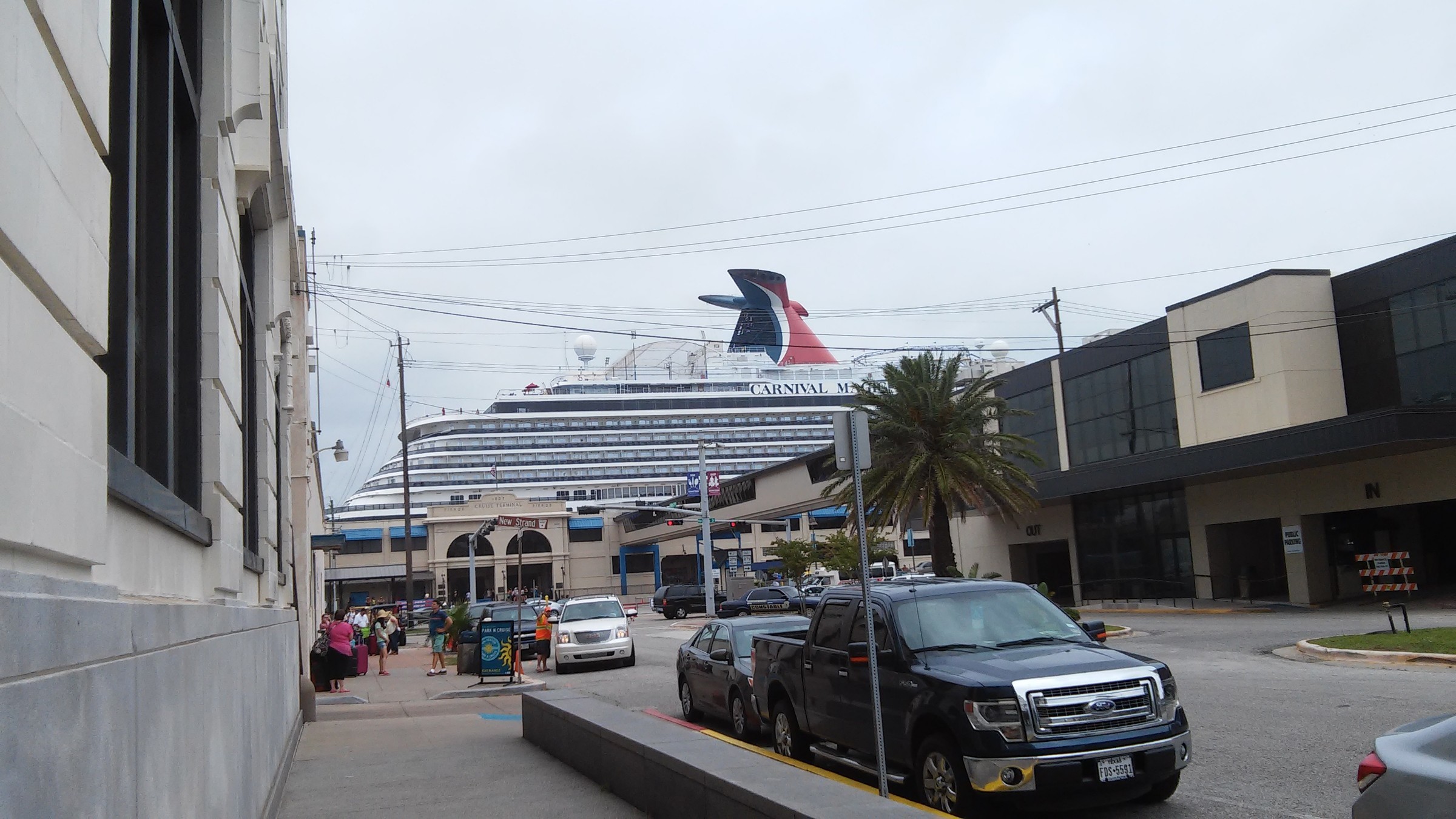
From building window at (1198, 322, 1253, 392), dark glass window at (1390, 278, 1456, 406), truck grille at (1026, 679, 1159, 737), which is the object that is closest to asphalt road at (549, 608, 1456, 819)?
truck grille at (1026, 679, 1159, 737)

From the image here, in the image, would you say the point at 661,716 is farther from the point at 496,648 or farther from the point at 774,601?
the point at 774,601

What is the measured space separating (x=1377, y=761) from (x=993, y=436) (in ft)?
90.6

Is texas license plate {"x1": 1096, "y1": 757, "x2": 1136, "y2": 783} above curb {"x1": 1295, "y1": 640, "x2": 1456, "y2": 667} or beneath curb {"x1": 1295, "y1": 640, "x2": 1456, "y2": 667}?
above

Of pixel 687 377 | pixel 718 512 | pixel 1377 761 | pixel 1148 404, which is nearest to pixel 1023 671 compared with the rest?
pixel 1377 761

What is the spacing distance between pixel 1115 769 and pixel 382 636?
79.8 feet

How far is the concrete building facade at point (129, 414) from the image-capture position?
2.40 meters

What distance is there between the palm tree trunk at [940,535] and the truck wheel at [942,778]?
21.9 meters

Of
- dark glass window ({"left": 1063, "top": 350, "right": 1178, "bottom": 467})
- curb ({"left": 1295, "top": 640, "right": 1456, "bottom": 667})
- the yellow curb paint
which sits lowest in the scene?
curb ({"left": 1295, "top": 640, "right": 1456, "bottom": 667})

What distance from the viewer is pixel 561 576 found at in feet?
316

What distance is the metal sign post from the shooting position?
820 centimetres

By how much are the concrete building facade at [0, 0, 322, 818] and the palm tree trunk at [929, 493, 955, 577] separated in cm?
2344

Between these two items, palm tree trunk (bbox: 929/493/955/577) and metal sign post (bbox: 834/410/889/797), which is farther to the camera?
palm tree trunk (bbox: 929/493/955/577)

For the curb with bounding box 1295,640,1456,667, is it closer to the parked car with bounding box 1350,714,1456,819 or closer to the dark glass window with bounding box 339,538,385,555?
the parked car with bounding box 1350,714,1456,819

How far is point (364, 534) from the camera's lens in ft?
303
